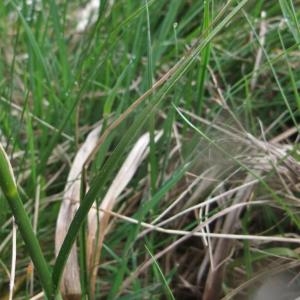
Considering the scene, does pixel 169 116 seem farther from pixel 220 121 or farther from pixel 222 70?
pixel 222 70

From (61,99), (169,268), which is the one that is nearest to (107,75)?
(61,99)

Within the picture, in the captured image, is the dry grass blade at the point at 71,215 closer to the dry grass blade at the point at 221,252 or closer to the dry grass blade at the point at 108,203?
the dry grass blade at the point at 108,203

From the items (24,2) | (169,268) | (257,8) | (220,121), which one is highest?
(24,2)

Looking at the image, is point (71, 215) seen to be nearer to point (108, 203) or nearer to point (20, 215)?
point (108, 203)

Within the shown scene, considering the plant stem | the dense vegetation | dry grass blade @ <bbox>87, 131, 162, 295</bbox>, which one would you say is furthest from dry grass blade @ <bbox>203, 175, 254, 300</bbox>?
the plant stem

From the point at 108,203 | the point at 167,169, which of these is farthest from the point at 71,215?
the point at 167,169

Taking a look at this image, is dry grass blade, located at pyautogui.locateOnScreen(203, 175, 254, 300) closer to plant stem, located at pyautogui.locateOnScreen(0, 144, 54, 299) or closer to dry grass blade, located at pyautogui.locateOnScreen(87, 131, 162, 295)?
dry grass blade, located at pyautogui.locateOnScreen(87, 131, 162, 295)
